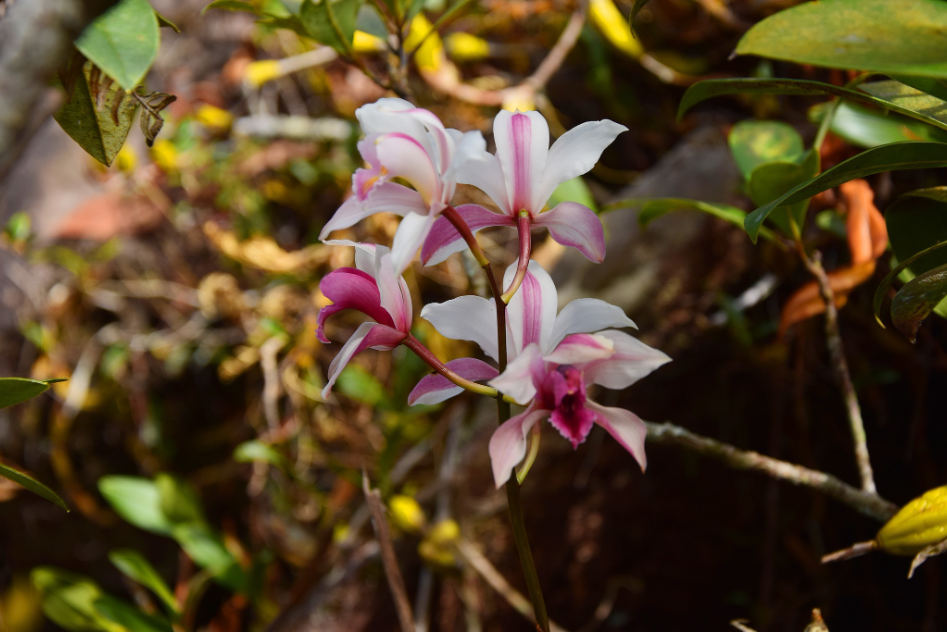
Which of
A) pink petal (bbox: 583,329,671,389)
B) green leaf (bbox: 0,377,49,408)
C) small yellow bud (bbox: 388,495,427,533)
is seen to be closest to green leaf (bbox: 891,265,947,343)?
pink petal (bbox: 583,329,671,389)

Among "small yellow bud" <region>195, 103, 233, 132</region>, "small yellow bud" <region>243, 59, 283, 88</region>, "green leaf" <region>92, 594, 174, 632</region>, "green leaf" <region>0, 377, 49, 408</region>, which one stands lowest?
"green leaf" <region>92, 594, 174, 632</region>

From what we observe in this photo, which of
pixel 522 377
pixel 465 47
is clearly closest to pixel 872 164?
pixel 522 377

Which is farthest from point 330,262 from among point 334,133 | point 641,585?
point 641,585

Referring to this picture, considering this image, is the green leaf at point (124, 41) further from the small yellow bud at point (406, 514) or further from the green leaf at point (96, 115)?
the small yellow bud at point (406, 514)

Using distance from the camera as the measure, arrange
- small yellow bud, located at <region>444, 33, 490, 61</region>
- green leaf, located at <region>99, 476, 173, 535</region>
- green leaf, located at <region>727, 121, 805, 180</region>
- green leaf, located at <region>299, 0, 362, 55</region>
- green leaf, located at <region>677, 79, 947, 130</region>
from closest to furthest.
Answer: green leaf, located at <region>677, 79, 947, 130</region> → green leaf, located at <region>299, 0, 362, 55</region> → green leaf, located at <region>727, 121, 805, 180</region> → green leaf, located at <region>99, 476, 173, 535</region> → small yellow bud, located at <region>444, 33, 490, 61</region>

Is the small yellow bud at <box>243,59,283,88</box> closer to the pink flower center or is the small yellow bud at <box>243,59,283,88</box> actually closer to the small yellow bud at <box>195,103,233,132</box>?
the small yellow bud at <box>195,103,233,132</box>
